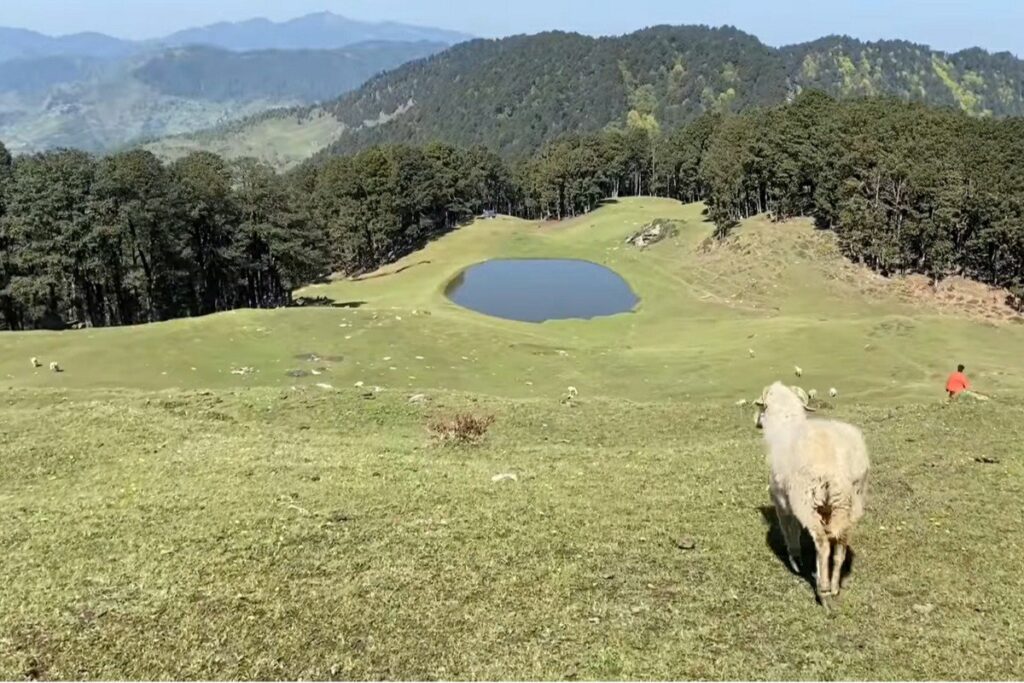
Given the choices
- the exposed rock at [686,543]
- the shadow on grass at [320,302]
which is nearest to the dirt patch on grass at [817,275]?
the shadow on grass at [320,302]

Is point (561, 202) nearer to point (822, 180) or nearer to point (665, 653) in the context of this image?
point (822, 180)

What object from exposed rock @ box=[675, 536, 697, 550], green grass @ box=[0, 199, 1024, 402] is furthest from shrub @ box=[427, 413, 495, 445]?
green grass @ box=[0, 199, 1024, 402]

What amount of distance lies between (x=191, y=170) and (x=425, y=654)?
71918 mm

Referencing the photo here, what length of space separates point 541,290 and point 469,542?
269ft

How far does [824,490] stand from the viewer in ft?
34.2

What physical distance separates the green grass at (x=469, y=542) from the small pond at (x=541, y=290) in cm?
4932

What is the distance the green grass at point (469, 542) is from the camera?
9.30 meters

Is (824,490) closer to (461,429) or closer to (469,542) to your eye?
(469,542)

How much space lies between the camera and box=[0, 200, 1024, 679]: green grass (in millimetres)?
9305

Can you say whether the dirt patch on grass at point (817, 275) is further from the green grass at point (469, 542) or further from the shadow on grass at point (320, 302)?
the green grass at point (469, 542)

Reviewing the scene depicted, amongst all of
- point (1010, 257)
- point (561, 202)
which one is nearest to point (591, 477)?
point (1010, 257)

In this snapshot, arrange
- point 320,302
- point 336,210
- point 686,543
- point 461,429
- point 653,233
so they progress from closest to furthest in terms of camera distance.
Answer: point 686,543 < point 461,429 < point 320,302 < point 336,210 < point 653,233

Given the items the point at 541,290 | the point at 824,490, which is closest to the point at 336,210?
the point at 541,290

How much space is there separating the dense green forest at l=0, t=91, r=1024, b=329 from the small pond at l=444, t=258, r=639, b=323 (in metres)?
16.6
